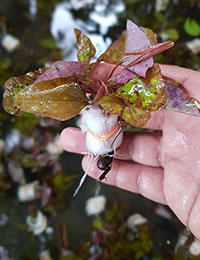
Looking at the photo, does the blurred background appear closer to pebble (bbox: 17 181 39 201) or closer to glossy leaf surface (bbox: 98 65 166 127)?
pebble (bbox: 17 181 39 201)

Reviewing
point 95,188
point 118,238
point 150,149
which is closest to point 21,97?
point 150,149

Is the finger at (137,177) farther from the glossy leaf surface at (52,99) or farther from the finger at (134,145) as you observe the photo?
the glossy leaf surface at (52,99)

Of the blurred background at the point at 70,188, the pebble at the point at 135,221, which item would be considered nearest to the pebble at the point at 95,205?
the blurred background at the point at 70,188

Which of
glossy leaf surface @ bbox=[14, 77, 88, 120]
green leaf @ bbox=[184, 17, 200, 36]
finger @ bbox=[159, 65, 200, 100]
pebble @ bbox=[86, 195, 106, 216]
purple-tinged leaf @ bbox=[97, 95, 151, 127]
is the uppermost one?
glossy leaf surface @ bbox=[14, 77, 88, 120]

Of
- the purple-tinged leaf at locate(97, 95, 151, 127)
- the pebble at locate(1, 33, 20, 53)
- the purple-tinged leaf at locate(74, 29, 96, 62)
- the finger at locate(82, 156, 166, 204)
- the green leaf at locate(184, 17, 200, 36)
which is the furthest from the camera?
the pebble at locate(1, 33, 20, 53)

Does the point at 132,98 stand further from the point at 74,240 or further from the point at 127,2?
the point at 127,2

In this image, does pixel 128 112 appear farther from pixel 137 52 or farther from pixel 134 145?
pixel 134 145

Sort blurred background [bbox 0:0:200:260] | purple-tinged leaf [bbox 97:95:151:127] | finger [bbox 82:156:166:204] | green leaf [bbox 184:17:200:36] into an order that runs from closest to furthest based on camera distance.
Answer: purple-tinged leaf [bbox 97:95:151:127]
finger [bbox 82:156:166:204]
blurred background [bbox 0:0:200:260]
green leaf [bbox 184:17:200:36]

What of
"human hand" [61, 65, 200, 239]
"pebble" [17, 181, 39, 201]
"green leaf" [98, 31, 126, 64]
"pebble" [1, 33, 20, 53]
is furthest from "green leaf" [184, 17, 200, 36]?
"pebble" [17, 181, 39, 201]
